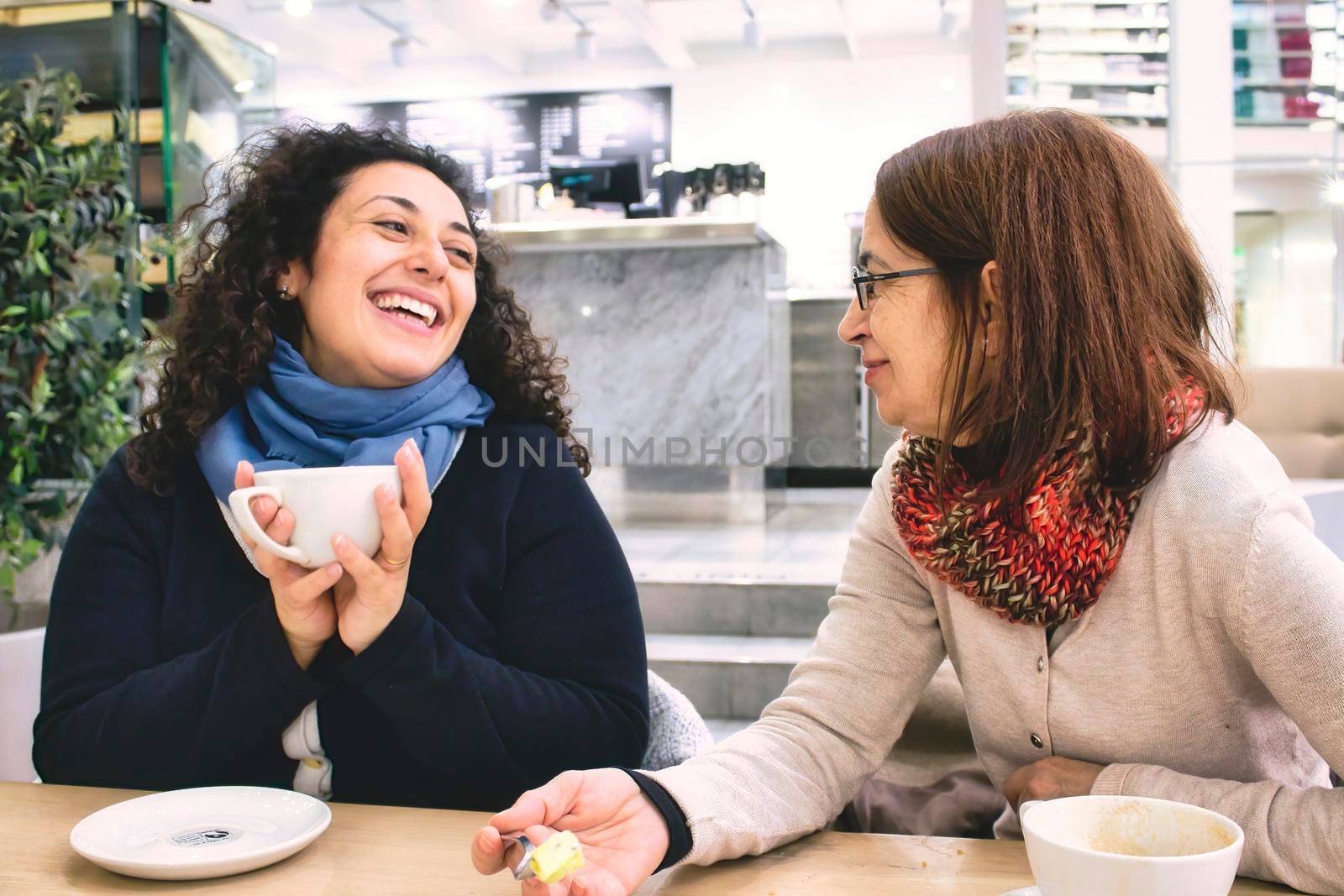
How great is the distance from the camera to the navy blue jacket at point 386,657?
3.70ft

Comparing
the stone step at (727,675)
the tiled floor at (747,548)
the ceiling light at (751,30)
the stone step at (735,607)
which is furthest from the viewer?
the ceiling light at (751,30)

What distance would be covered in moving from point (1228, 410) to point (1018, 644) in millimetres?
288

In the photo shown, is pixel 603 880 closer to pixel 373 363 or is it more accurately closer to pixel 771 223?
pixel 373 363

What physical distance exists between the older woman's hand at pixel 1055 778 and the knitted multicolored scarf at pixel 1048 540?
0.12 m

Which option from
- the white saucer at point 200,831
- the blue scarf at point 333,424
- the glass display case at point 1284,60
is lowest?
the white saucer at point 200,831

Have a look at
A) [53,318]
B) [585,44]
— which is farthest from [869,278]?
[585,44]

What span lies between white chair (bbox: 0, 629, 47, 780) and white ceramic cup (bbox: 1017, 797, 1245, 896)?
4.10 ft

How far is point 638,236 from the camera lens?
16.8 ft

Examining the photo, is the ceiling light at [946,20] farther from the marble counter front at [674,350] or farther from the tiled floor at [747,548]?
the tiled floor at [747,548]

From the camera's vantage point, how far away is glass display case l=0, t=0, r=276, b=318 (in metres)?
3.26

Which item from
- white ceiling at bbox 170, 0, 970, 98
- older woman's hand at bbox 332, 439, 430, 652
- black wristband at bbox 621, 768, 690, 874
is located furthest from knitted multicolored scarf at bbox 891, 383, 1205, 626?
white ceiling at bbox 170, 0, 970, 98

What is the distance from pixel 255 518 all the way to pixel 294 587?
4.6 inches

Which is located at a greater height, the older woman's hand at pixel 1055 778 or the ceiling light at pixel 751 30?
the ceiling light at pixel 751 30

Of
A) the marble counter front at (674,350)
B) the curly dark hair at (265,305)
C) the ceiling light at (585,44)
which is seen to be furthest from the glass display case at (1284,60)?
the ceiling light at (585,44)
